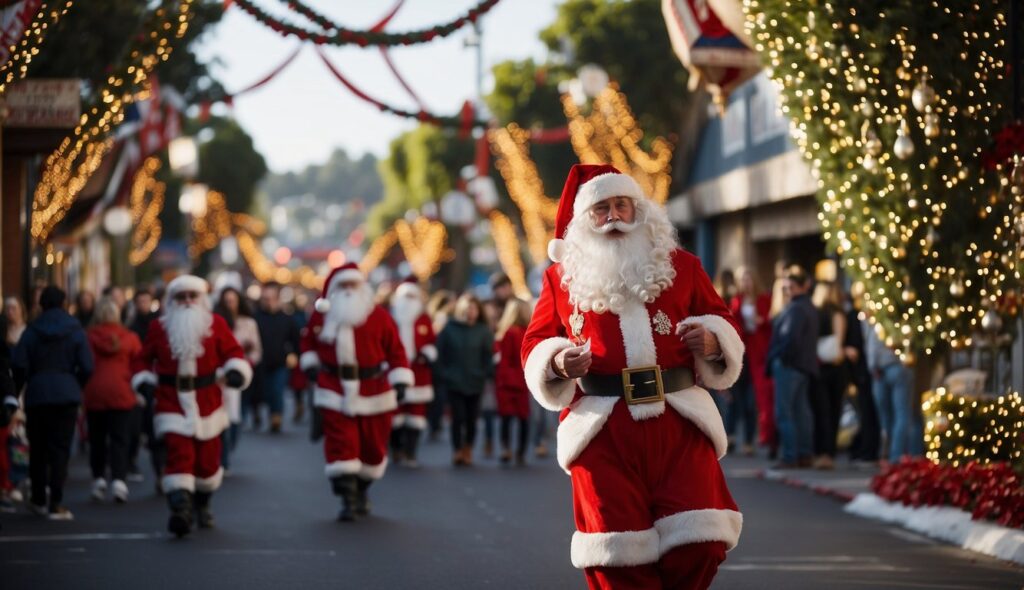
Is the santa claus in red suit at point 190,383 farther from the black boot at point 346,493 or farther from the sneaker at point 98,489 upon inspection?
the sneaker at point 98,489

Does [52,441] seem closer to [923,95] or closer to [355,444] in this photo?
[355,444]

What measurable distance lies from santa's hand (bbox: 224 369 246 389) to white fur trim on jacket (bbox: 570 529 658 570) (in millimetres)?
6457

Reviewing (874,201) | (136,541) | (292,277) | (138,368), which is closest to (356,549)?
(136,541)

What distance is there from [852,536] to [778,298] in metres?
6.20

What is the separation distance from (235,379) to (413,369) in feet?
22.9

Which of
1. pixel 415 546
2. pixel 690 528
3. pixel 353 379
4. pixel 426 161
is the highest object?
pixel 426 161

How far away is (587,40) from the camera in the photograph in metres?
50.7

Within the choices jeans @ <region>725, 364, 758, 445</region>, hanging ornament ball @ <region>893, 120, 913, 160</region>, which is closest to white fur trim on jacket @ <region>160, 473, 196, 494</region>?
hanging ornament ball @ <region>893, 120, 913, 160</region>

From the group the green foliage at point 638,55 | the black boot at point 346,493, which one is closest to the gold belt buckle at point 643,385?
the black boot at point 346,493

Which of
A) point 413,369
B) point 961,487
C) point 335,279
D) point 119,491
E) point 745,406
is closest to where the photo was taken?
point 961,487

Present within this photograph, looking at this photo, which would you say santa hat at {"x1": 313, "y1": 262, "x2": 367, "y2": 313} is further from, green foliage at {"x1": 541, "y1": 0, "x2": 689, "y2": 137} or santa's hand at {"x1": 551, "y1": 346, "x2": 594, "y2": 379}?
green foliage at {"x1": 541, "y1": 0, "x2": 689, "y2": 137}

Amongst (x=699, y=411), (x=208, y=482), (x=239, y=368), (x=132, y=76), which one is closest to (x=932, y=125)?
(x=239, y=368)

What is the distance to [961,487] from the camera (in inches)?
490

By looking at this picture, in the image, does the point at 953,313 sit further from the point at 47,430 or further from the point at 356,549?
the point at 47,430
